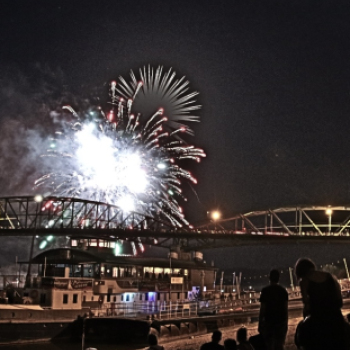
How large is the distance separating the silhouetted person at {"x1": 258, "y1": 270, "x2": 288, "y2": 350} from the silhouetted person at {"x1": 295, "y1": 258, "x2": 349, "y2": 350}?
249 centimetres

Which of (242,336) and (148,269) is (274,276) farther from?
(148,269)

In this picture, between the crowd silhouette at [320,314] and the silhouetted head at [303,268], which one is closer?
the crowd silhouette at [320,314]

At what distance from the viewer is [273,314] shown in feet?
29.9

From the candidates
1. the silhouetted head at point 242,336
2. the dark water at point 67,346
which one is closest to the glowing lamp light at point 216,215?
the dark water at point 67,346

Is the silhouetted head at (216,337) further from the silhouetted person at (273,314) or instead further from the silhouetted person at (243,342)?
the silhouetted person at (273,314)

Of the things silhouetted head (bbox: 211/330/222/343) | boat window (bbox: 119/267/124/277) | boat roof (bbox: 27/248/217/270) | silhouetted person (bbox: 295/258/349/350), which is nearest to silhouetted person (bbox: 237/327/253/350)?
silhouetted head (bbox: 211/330/222/343)

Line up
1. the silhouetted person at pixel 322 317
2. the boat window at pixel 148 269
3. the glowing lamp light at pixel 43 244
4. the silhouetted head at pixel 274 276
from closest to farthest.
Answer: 1. the silhouetted person at pixel 322 317
2. the silhouetted head at pixel 274 276
3. the boat window at pixel 148 269
4. the glowing lamp light at pixel 43 244

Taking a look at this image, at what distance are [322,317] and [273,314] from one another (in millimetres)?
2982

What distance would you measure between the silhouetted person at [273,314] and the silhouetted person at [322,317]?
98.1 inches

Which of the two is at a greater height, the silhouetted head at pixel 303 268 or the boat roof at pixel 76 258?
the boat roof at pixel 76 258

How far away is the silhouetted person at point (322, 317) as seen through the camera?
608cm

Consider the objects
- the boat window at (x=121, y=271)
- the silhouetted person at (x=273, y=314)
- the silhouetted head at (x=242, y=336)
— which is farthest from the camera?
the boat window at (x=121, y=271)

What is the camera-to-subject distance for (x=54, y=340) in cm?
A: 3766

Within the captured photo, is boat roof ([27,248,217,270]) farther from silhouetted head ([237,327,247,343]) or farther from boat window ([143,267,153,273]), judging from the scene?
silhouetted head ([237,327,247,343])
